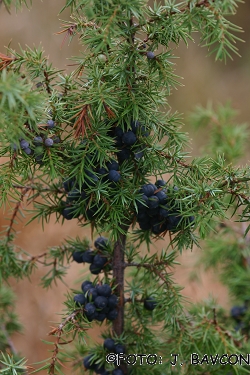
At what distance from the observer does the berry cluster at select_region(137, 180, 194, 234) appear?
1.82 ft

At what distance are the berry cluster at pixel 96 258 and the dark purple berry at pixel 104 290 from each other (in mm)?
48

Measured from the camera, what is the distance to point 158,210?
58 centimetres

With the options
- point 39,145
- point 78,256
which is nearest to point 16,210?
point 78,256

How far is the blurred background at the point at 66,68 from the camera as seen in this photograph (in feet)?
5.92

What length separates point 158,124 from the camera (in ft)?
1.85

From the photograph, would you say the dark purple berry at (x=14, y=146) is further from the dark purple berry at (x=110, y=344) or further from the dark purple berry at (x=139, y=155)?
the dark purple berry at (x=110, y=344)

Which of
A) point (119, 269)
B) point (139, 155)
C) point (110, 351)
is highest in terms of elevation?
point (139, 155)

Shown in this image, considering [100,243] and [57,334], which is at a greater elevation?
[100,243]

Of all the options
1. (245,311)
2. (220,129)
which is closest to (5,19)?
(220,129)

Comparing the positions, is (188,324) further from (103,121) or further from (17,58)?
(17,58)

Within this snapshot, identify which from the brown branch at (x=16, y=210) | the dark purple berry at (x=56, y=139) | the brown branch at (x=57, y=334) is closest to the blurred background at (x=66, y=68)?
the brown branch at (x=16, y=210)

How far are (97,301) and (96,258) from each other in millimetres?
79

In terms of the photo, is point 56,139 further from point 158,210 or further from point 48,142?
point 158,210

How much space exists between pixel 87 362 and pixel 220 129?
2.31ft
